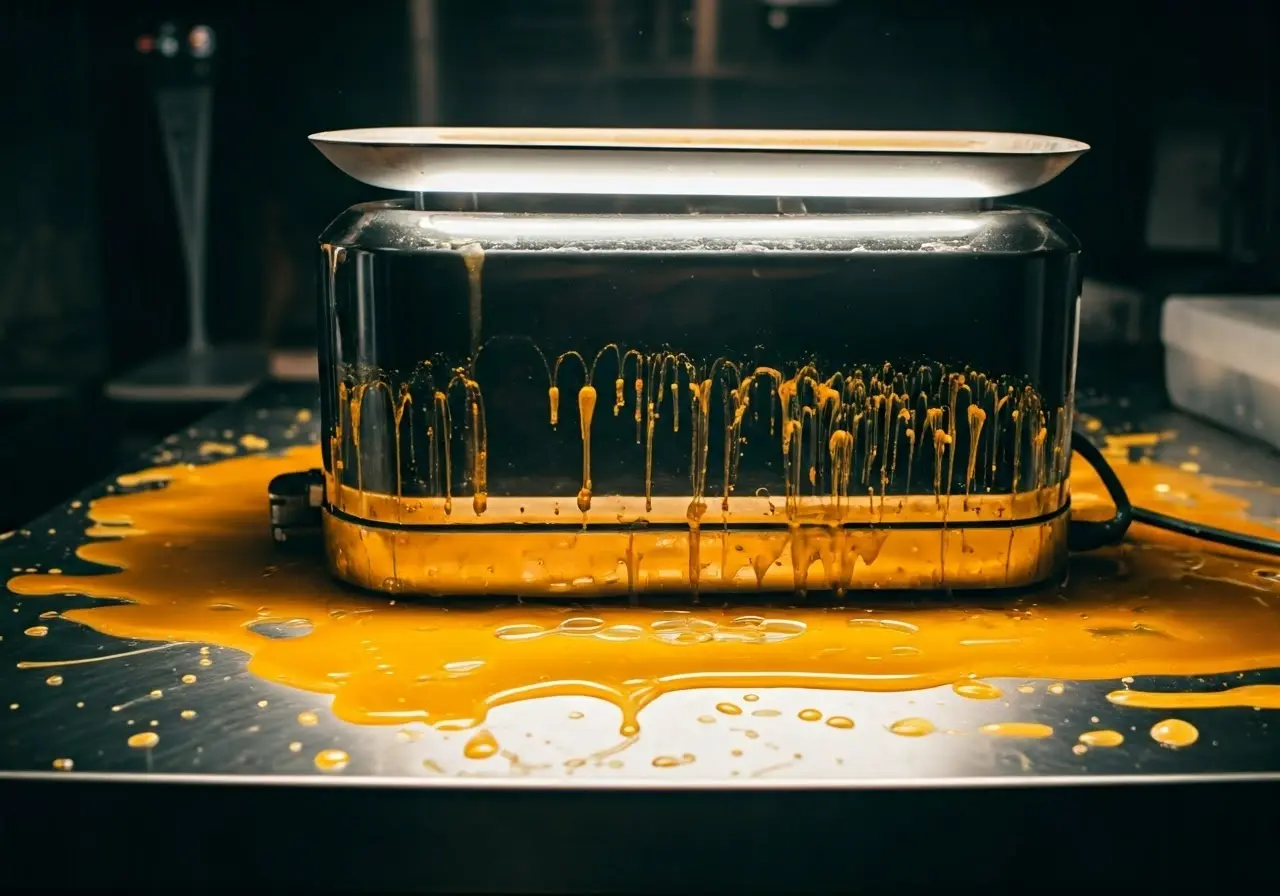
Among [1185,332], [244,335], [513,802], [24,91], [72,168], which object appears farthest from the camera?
[244,335]

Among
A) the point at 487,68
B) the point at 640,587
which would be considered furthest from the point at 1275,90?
the point at 640,587

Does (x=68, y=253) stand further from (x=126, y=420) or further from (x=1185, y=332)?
(x=1185, y=332)

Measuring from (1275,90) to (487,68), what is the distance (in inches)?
43.2

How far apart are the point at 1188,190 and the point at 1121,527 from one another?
3.29 ft

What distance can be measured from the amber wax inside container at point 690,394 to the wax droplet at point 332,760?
0.21m

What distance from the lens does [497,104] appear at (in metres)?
1.76

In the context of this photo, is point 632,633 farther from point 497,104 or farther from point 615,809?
point 497,104

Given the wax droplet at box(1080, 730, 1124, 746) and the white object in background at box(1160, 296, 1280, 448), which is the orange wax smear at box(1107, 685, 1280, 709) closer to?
the wax droplet at box(1080, 730, 1124, 746)

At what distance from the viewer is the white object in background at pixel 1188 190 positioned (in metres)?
1.66

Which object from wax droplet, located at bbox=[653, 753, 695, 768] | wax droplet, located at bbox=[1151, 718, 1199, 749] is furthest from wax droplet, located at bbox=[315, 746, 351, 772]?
wax droplet, located at bbox=[1151, 718, 1199, 749]

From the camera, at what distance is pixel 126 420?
1604 millimetres

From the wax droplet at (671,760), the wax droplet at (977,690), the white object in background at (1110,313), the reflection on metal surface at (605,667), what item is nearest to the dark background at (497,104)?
the white object in background at (1110,313)

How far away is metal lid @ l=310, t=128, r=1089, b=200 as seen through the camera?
703 millimetres

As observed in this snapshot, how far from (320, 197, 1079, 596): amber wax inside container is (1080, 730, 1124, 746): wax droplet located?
0.20m
